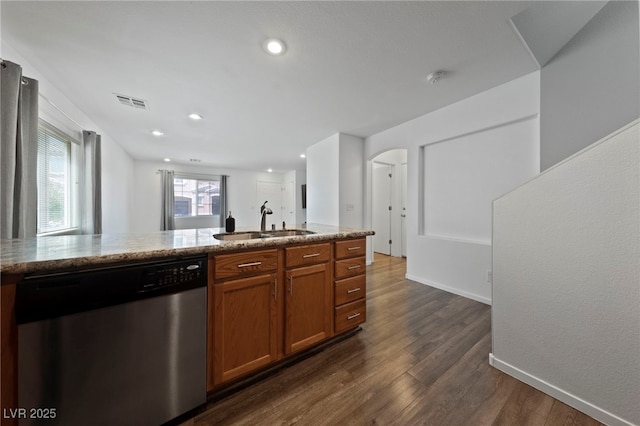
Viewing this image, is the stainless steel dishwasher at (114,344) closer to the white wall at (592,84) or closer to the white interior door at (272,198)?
the white wall at (592,84)

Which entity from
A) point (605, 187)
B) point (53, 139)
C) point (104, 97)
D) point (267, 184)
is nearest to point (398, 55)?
point (605, 187)

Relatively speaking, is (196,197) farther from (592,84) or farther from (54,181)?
(592,84)

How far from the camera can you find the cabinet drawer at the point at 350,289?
1840mm

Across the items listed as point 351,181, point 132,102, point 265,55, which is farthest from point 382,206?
point 132,102

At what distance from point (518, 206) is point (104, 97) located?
421 centimetres

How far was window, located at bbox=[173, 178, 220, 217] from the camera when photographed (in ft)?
21.8

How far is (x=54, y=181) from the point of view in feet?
8.42

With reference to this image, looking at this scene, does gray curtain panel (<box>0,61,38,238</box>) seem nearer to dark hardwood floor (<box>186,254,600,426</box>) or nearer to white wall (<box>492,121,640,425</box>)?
dark hardwood floor (<box>186,254,600,426</box>)

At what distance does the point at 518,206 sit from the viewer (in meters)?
1.50

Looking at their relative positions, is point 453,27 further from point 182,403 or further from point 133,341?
point 182,403

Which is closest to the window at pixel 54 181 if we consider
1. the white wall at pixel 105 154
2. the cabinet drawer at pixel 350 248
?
the white wall at pixel 105 154

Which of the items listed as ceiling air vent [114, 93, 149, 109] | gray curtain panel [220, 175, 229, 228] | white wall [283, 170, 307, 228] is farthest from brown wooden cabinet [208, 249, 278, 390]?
gray curtain panel [220, 175, 229, 228]

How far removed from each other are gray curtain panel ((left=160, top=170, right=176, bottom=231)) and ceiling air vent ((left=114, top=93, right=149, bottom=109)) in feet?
13.5

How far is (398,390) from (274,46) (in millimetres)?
2628
